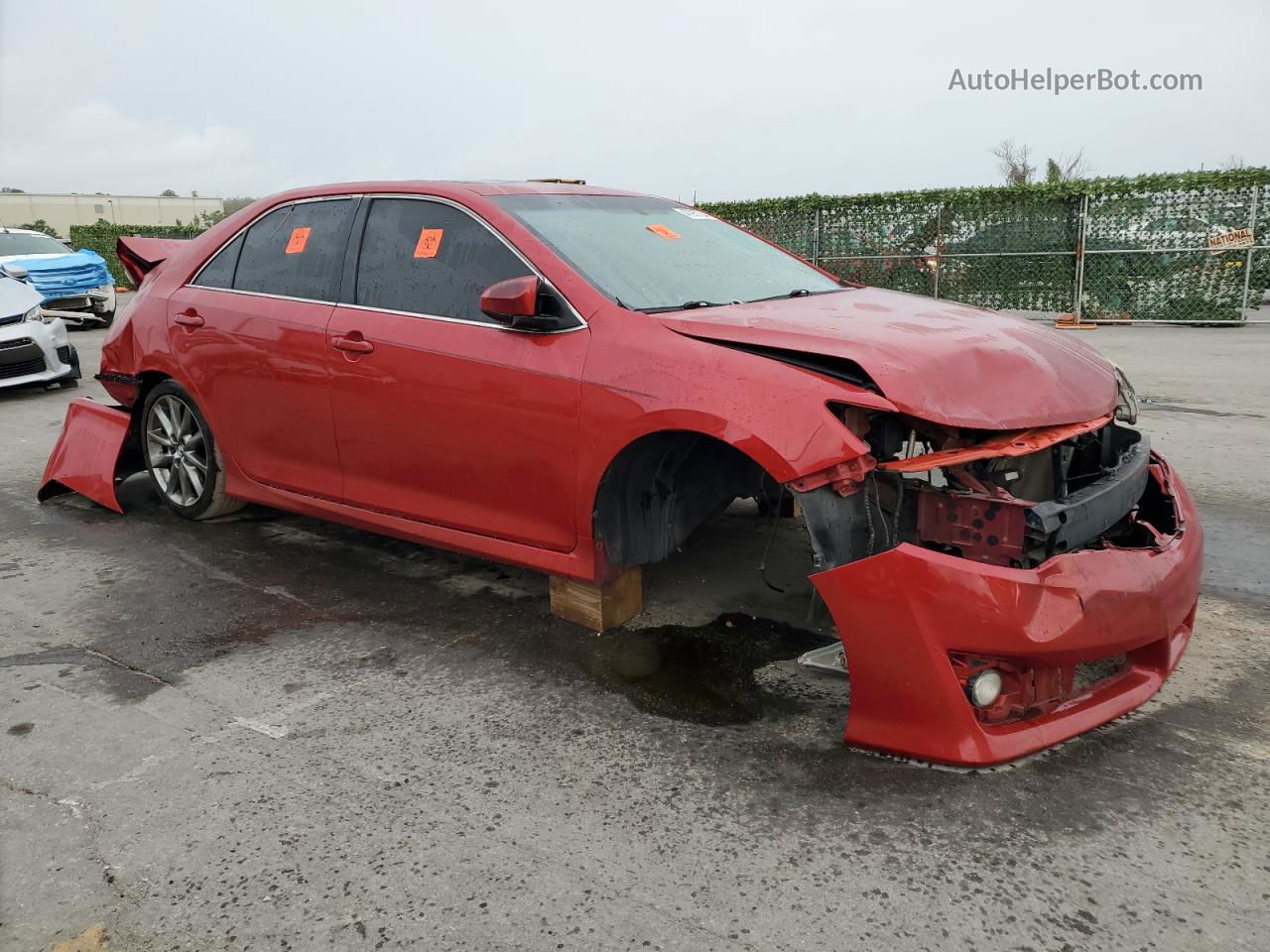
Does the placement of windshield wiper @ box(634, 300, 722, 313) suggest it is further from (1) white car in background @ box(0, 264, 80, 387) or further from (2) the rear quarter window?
(1) white car in background @ box(0, 264, 80, 387)

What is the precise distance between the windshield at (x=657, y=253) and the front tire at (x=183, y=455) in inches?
82.8

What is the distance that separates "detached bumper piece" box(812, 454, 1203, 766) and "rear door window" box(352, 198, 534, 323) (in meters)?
1.69

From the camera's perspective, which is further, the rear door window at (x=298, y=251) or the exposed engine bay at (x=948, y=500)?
the rear door window at (x=298, y=251)

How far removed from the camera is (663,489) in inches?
131

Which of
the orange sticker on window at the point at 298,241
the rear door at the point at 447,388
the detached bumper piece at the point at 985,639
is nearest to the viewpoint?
the detached bumper piece at the point at 985,639

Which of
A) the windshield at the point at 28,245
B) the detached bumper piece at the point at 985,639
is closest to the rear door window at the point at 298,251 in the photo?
the detached bumper piece at the point at 985,639

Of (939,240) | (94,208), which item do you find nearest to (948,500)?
(939,240)

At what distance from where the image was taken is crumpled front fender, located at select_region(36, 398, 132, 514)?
5.21 metres

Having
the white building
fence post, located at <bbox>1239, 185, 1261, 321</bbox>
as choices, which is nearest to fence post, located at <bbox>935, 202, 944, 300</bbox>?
fence post, located at <bbox>1239, 185, 1261, 321</bbox>

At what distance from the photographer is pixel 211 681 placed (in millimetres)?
3277

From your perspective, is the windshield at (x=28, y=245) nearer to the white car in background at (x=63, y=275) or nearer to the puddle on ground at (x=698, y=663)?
the white car in background at (x=63, y=275)

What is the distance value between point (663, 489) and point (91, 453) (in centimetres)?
367

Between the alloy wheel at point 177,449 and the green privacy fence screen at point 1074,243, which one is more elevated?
the green privacy fence screen at point 1074,243

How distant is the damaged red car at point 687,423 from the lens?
258cm
